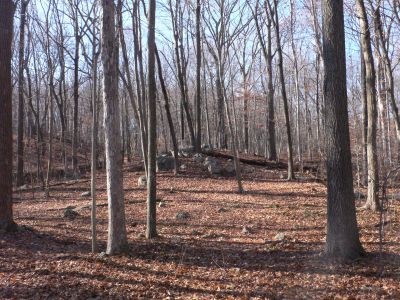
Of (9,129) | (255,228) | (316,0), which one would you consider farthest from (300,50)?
(9,129)

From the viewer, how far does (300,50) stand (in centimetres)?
3375

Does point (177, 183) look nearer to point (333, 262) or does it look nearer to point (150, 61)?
point (150, 61)

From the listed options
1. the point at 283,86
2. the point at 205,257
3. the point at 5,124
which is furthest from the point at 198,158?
the point at 205,257

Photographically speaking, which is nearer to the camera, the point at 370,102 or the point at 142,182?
the point at 370,102

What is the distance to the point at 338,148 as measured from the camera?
21.7 feet

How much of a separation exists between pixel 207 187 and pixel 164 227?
665cm

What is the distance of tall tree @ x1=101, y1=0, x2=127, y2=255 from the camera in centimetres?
726

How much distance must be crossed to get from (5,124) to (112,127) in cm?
317

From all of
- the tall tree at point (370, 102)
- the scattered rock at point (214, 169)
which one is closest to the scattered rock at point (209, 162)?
the scattered rock at point (214, 169)

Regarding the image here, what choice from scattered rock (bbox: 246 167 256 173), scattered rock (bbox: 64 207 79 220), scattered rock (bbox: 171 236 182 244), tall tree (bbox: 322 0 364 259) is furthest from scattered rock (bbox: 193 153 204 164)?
tall tree (bbox: 322 0 364 259)

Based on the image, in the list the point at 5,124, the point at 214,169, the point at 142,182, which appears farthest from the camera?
the point at 214,169

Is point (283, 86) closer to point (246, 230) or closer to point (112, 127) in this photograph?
point (246, 230)

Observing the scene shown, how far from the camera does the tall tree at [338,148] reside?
6.60 meters

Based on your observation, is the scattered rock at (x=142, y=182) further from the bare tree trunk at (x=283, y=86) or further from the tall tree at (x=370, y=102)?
the tall tree at (x=370, y=102)
